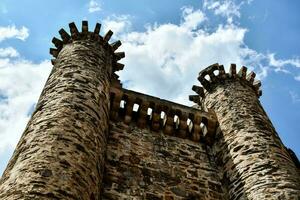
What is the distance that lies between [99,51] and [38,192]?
682 cm

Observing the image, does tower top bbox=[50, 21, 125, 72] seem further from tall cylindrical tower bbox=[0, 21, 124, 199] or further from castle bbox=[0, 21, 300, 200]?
tall cylindrical tower bbox=[0, 21, 124, 199]

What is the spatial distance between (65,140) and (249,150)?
4513 mm

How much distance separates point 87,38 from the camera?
13.0 meters

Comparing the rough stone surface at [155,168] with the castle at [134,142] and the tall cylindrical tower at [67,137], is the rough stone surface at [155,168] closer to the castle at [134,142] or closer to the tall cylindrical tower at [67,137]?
the castle at [134,142]

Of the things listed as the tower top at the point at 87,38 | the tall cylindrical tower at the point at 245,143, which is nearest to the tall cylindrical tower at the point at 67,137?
the tower top at the point at 87,38

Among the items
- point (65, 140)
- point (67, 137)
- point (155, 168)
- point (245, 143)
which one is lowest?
point (65, 140)

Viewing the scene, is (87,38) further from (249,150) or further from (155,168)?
(249,150)

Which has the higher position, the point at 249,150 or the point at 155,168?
the point at 249,150

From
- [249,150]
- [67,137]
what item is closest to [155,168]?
[249,150]

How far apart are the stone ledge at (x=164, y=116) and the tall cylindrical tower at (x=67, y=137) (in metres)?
0.62

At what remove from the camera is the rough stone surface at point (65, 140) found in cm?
657

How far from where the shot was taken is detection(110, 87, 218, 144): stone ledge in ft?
37.2

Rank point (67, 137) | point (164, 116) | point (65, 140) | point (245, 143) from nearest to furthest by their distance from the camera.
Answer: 1. point (65, 140)
2. point (67, 137)
3. point (245, 143)
4. point (164, 116)

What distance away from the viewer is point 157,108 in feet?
38.6
